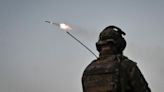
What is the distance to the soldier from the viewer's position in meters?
10.7

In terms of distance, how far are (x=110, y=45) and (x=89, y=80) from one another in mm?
1163

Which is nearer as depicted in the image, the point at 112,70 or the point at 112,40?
the point at 112,70

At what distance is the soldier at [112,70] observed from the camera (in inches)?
420

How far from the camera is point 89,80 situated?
1116 centimetres

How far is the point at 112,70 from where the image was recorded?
10.8m

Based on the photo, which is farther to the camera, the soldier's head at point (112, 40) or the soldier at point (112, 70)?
the soldier's head at point (112, 40)

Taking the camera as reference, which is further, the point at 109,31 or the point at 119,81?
the point at 109,31

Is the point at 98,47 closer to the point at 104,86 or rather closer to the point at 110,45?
the point at 110,45

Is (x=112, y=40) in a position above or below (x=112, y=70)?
above

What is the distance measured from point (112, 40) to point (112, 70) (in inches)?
37.7

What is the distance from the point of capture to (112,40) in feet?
36.9

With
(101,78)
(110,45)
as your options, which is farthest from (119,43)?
(101,78)

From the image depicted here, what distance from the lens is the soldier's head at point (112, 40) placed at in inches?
445

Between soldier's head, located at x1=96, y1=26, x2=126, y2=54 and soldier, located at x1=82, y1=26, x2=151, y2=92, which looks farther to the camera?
soldier's head, located at x1=96, y1=26, x2=126, y2=54
